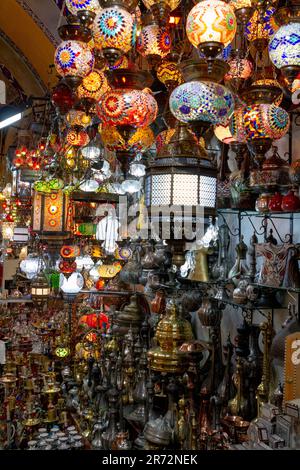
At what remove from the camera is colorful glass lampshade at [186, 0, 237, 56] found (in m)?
1.90

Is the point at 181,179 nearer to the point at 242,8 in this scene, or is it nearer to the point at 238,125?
the point at 238,125

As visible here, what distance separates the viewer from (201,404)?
9.80ft

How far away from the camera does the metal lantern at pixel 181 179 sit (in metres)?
2.16

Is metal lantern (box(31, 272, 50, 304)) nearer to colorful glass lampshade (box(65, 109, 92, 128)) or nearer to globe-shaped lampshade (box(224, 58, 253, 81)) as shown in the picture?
colorful glass lampshade (box(65, 109, 92, 128))

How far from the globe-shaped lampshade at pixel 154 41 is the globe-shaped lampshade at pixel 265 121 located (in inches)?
28.1

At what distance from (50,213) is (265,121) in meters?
3.55

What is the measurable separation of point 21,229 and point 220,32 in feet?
23.0

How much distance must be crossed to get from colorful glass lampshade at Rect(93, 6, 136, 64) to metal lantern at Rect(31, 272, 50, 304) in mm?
3316

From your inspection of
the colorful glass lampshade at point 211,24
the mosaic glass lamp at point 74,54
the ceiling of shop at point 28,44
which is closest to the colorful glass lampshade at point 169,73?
the mosaic glass lamp at point 74,54

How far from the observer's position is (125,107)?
2.27m

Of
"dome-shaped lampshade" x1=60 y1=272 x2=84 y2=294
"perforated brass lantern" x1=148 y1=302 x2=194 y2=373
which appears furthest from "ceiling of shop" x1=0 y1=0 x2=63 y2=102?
"perforated brass lantern" x1=148 y1=302 x2=194 y2=373

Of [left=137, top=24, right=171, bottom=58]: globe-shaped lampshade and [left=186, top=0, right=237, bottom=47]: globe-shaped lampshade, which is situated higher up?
[left=137, top=24, right=171, bottom=58]: globe-shaped lampshade

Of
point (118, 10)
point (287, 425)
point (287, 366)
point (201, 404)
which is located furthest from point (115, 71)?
point (201, 404)

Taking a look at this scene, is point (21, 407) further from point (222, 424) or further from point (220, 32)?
point (220, 32)
